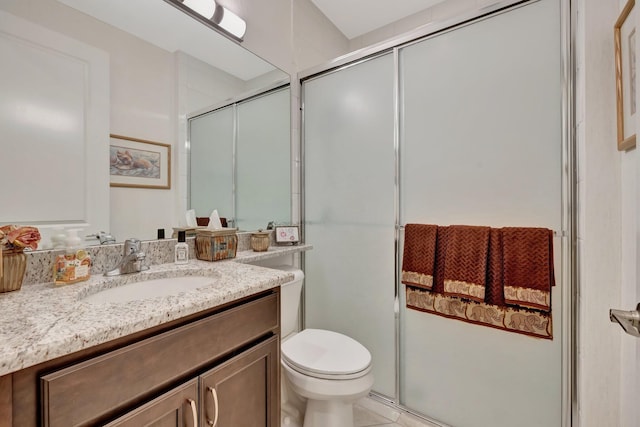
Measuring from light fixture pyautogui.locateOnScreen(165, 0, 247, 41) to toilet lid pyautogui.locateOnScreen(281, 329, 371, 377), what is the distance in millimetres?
1610

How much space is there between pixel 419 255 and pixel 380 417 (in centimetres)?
92

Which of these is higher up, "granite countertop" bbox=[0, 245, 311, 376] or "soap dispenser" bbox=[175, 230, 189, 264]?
"soap dispenser" bbox=[175, 230, 189, 264]

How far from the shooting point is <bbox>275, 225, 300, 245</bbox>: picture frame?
1.76 m

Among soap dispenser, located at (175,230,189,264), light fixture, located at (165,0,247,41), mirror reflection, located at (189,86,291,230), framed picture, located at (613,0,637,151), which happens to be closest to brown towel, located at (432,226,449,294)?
framed picture, located at (613,0,637,151)

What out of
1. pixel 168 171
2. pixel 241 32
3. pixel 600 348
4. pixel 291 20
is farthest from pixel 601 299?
pixel 291 20

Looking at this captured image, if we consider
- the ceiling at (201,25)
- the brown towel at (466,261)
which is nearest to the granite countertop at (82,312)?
the brown towel at (466,261)

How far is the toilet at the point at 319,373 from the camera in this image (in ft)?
3.89

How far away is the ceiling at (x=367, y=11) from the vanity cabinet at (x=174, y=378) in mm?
2061

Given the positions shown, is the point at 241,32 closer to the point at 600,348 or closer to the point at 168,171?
the point at 168,171

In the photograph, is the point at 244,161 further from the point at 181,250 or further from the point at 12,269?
the point at 12,269

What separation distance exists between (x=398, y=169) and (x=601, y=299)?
0.96 m

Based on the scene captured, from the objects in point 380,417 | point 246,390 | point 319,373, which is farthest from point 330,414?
point 246,390

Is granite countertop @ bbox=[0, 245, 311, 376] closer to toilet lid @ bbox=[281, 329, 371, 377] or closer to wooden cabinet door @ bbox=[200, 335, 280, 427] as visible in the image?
wooden cabinet door @ bbox=[200, 335, 280, 427]

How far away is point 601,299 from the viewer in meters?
0.99
